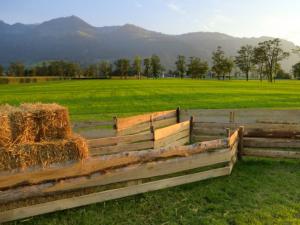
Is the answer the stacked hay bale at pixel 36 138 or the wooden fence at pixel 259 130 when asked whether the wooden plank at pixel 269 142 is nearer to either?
the wooden fence at pixel 259 130

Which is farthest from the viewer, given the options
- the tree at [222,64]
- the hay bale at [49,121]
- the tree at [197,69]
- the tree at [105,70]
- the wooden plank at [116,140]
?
the tree at [105,70]

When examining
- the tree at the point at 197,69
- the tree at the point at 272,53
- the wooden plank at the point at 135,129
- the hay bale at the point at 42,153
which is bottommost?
the wooden plank at the point at 135,129

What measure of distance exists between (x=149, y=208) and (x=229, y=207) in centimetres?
148

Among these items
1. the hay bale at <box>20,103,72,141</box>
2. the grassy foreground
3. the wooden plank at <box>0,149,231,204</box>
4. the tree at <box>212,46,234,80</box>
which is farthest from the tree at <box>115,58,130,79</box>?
the hay bale at <box>20,103,72,141</box>

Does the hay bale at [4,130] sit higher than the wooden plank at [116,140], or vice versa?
the hay bale at [4,130]

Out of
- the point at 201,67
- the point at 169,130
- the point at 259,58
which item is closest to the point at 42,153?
the point at 169,130

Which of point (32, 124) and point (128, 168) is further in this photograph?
point (128, 168)

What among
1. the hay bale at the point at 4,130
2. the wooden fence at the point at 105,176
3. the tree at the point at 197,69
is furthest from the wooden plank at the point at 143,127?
the tree at the point at 197,69

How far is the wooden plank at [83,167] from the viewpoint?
16.9 feet

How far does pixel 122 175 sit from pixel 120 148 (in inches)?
67.6

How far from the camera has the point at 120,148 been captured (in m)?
7.59

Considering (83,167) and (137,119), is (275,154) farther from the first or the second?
(83,167)

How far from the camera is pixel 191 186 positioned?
6688mm

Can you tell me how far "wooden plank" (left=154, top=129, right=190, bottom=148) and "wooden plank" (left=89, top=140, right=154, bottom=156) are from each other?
13.2 inches
